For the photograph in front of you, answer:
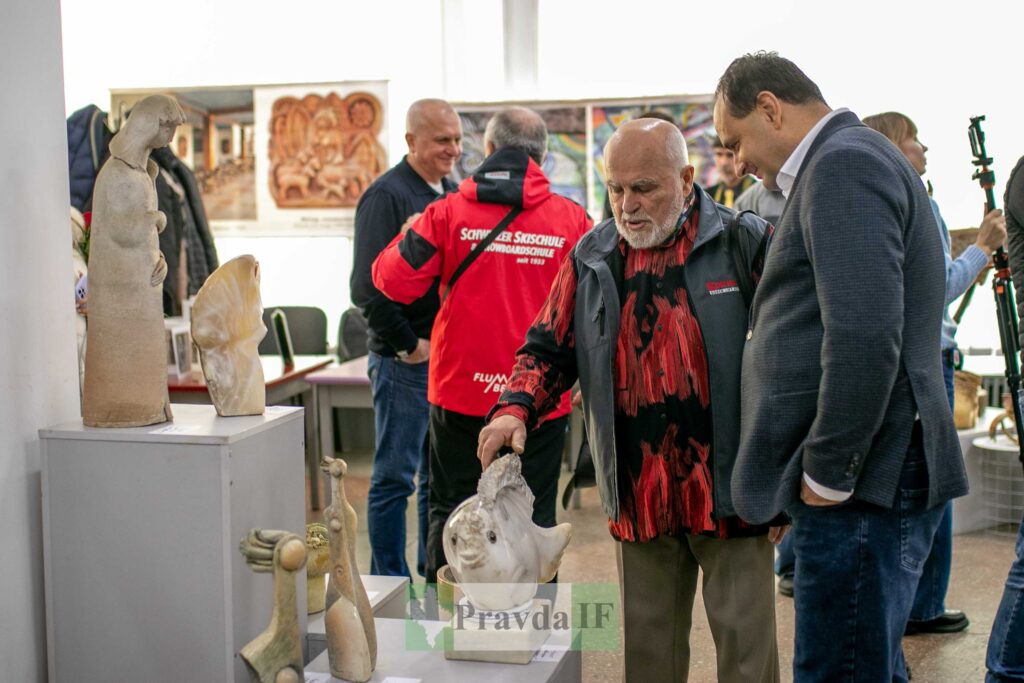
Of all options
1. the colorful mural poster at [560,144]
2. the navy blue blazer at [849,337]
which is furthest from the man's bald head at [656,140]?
the colorful mural poster at [560,144]

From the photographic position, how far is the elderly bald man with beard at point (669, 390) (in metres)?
2.02

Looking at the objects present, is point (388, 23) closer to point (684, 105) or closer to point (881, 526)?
point (684, 105)

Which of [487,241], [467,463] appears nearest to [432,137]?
[487,241]

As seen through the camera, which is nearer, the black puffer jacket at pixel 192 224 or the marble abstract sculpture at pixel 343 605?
the marble abstract sculpture at pixel 343 605

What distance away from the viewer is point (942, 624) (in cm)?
338

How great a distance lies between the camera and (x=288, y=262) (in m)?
7.09

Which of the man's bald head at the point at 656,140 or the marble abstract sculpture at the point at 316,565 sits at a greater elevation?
the man's bald head at the point at 656,140

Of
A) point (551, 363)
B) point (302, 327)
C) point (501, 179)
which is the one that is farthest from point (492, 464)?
point (302, 327)

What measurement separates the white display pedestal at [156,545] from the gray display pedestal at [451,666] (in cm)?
23

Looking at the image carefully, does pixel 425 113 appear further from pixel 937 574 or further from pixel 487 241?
pixel 937 574

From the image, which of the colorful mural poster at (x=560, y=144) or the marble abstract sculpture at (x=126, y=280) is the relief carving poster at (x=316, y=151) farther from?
the marble abstract sculpture at (x=126, y=280)

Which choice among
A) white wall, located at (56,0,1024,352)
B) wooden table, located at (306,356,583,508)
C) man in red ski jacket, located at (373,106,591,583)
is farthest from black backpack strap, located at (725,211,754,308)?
white wall, located at (56,0,1024,352)

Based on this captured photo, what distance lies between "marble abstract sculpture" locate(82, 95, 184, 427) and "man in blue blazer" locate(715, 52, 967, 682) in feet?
3.62

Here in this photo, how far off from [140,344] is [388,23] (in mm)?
5307
